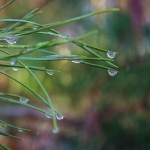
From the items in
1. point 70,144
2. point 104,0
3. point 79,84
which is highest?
point 104,0

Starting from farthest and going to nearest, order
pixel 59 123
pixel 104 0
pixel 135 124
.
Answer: pixel 104 0
pixel 59 123
pixel 135 124

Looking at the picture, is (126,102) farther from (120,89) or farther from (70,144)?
(70,144)

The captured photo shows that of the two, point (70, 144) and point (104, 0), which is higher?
point (104, 0)

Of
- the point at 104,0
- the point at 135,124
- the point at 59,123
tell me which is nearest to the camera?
the point at 135,124

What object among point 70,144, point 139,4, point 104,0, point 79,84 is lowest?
point 70,144

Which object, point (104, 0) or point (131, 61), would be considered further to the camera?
point (104, 0)

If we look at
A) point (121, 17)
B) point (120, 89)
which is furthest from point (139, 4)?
point (120, 89)

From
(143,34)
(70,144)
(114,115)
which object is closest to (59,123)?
(70,144)

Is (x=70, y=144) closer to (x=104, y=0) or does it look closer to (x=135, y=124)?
(x=135, y=124)

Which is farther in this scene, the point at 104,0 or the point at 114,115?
the point at 104,0
